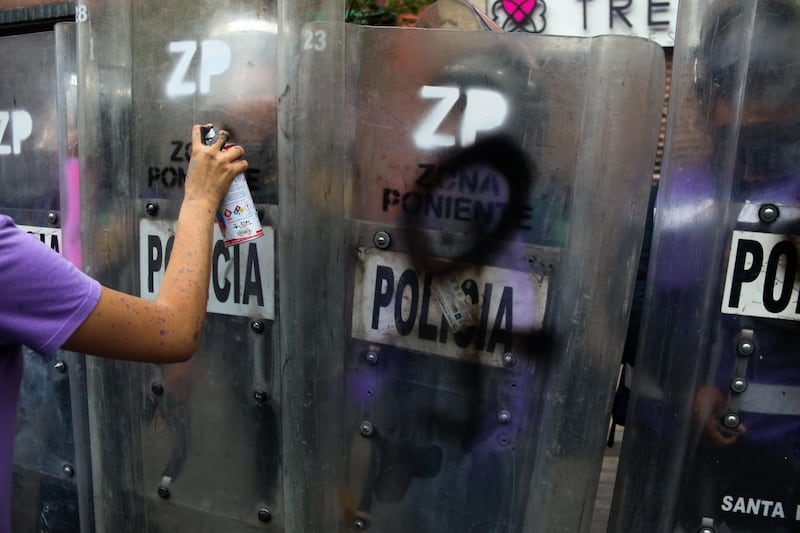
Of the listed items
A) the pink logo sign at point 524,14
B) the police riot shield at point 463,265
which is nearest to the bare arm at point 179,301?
the police riot shield at point 463,265

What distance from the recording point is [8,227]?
43.4 inches

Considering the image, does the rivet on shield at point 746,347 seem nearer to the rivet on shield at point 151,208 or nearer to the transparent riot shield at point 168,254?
the transparent riot shield at point 168,254

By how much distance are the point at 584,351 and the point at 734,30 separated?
2.41ft

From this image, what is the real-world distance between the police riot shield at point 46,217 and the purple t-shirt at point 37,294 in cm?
86

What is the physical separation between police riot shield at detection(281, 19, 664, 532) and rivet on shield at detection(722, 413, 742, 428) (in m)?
0.25

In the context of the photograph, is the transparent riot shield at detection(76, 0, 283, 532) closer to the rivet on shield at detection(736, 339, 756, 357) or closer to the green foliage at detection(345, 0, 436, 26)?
the green foliage at detection(345, 0, 436, 26)

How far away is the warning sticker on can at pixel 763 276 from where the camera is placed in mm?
1320

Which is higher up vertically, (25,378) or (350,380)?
(350,380)

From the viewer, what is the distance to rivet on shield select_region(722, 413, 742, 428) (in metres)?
1.38

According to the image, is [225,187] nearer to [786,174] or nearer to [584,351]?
[584,351]

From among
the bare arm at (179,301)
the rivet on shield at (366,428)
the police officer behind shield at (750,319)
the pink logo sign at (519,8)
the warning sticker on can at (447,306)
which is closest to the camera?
the bare arm at (179,301)

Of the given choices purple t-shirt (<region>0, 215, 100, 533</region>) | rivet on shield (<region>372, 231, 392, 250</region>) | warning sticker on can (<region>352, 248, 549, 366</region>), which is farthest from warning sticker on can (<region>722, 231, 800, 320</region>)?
purple t-shirt (<region>0, 215, 100, 533</region>)

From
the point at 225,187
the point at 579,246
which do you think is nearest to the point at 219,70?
the point at 225,187

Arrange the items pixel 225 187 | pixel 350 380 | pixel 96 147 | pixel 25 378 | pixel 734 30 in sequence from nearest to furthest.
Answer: pixel 734 30 → pixel 225 187 → pixel 350 380 → pixel 96 147 → pixel 25 378
